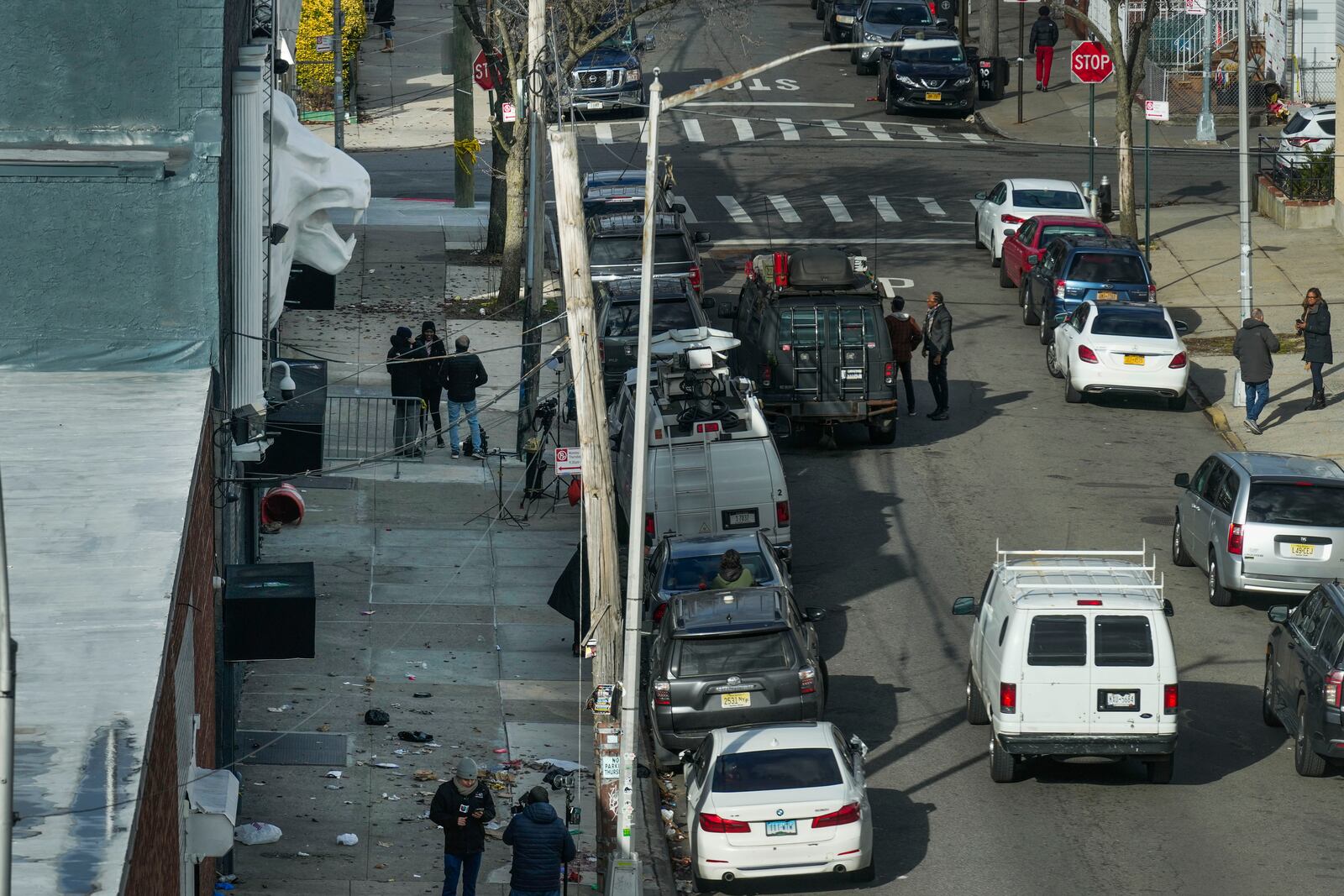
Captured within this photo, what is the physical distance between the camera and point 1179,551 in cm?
2431

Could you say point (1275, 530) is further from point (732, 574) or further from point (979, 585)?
point (732, 574)

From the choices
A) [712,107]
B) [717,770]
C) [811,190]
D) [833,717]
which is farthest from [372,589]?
[712,107]

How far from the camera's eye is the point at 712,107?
5391cm

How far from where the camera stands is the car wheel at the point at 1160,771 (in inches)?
722

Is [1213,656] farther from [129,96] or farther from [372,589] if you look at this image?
[129,96]

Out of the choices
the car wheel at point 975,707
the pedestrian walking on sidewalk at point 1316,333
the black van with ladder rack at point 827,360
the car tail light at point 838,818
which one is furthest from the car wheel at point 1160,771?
the pedestrian walking on sidewalk at point 1316,333

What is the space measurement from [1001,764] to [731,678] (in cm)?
252

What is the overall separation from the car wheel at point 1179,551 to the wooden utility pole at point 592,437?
9176 millimetres

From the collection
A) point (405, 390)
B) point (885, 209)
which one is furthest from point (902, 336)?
point (885, 209)

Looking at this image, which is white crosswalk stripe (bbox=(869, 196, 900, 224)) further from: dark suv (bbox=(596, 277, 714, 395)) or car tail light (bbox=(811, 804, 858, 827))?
car tail light (bbox=(811, 804, 858, 827))

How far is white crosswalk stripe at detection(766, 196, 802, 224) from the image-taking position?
139ft

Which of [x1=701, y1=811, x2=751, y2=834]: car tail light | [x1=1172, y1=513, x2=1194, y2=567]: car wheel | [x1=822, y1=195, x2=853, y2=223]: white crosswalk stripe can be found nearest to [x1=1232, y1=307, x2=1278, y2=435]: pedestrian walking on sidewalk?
[x1=1172, y1=513, x2=1194, y2=567]: car wheel

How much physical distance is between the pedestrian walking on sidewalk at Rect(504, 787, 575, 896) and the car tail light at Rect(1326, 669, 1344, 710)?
6.60m

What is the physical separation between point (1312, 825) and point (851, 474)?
37.5 ft
